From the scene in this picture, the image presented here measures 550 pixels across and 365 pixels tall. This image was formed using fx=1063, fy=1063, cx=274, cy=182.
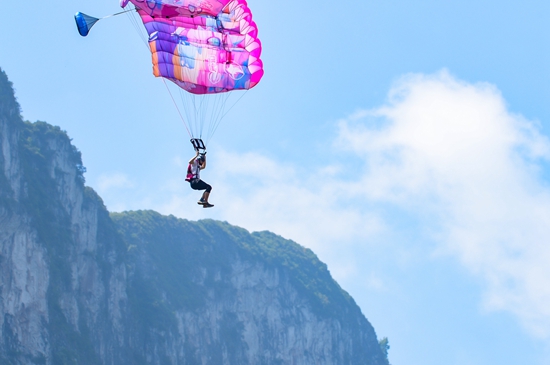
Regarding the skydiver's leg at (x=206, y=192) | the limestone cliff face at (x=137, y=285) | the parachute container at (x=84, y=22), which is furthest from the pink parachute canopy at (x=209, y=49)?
the limestone cliff face at (x=137, y=285)

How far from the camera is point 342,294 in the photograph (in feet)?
446

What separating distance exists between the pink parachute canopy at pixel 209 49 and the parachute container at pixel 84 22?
3.77 metres

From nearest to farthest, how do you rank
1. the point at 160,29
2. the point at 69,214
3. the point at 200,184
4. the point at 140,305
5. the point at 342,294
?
the point at 200,184, the point at 160,29, the point at 69,214, the point at 140,305, the point at 342,294

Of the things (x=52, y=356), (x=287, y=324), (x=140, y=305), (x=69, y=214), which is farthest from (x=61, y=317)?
(x=287, y=324)

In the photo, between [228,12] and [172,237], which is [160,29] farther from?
[172,237]

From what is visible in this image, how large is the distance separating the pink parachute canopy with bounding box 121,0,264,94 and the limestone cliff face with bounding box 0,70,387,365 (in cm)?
3663

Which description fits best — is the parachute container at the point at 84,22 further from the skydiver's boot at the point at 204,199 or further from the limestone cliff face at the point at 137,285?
the limestone cliff face at the point at 137,285

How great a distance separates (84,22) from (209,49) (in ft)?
20.7

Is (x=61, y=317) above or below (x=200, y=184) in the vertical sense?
above

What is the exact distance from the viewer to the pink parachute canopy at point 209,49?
3888 centimetres

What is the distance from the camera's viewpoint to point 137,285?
324ft

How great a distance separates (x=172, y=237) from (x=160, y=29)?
243 ft

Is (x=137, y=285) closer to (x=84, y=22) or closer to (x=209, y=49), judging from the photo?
(x=209, y=49)

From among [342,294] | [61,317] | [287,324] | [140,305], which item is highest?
[342,294]
